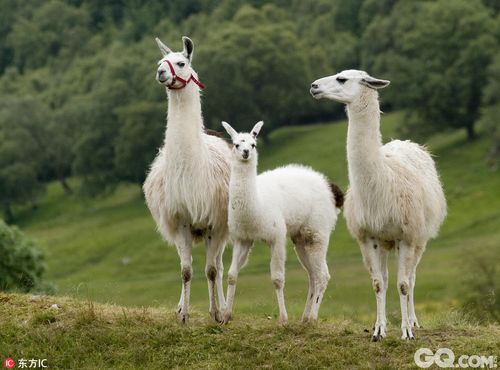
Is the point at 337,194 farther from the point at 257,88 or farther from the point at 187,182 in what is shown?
the point at 257,88

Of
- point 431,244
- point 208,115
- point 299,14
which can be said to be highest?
point 299,14

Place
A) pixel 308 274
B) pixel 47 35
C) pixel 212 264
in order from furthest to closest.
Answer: pixel 47 35, pixel 308 274, pixel 212 264

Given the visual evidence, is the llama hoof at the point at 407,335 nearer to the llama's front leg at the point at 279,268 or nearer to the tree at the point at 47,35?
the llama's front leg at the point at 279,268

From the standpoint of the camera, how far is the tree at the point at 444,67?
248ft

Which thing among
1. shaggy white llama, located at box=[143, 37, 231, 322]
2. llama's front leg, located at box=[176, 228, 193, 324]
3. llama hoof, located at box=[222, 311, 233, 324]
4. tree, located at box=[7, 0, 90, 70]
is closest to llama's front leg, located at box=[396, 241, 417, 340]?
llama hoof, located at box=[222, 311, 233, 324]

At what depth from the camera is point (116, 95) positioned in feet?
299

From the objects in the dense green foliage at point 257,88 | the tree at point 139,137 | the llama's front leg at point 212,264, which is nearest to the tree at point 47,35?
the dense green foliage at point 257,88

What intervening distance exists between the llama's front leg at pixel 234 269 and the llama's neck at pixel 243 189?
0.52m

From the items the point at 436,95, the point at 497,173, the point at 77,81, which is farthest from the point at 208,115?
the point at 77,81

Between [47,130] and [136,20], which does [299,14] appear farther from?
[47,130]

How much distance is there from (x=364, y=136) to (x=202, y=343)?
10.5 ft

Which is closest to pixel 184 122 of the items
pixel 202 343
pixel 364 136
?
pixel 364 136

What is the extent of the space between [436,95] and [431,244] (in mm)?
20596

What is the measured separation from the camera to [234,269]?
12898 mm
